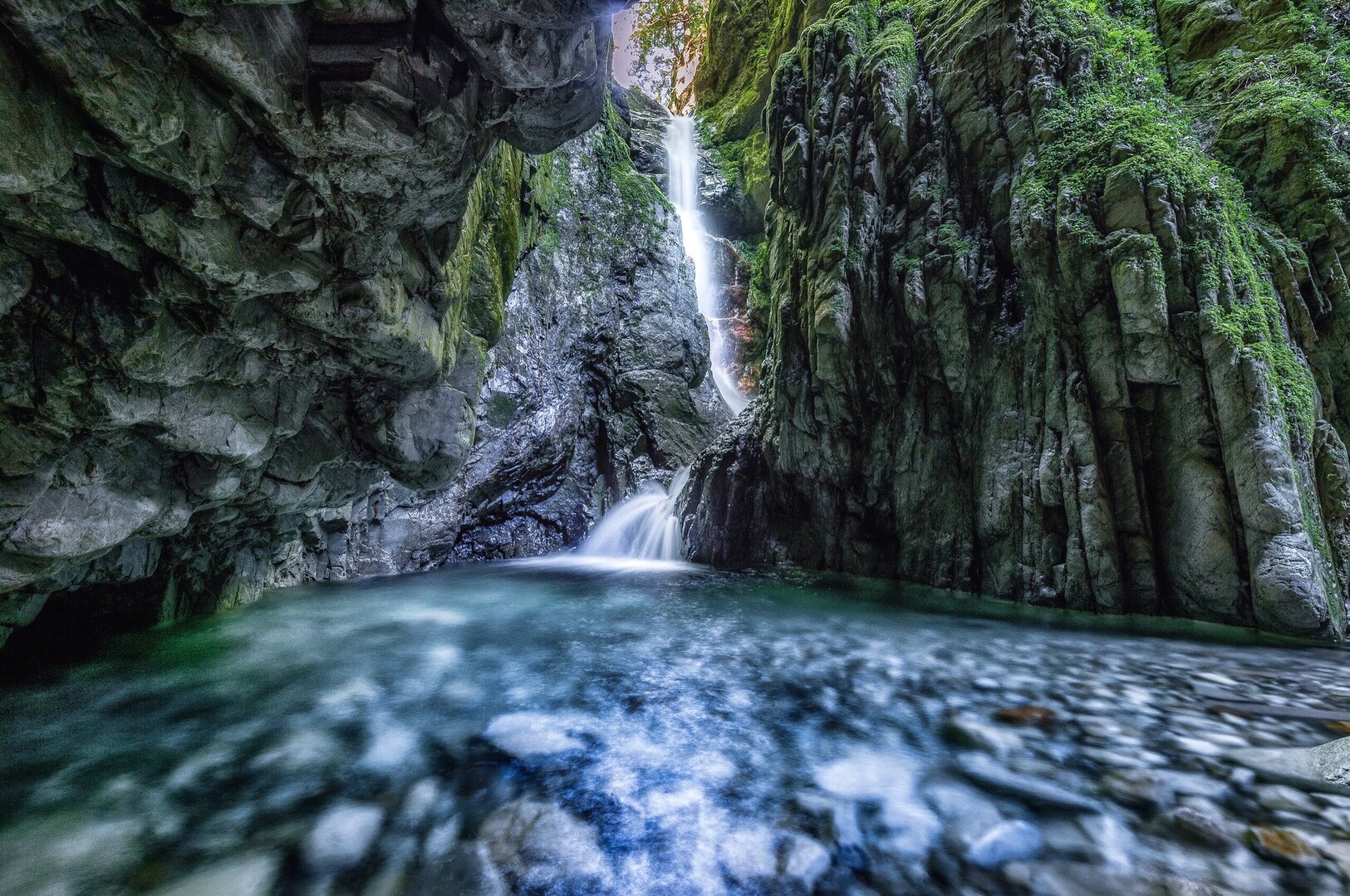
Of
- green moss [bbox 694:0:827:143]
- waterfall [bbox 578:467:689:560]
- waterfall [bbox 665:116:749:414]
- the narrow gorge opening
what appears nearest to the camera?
the narrow gorge opening

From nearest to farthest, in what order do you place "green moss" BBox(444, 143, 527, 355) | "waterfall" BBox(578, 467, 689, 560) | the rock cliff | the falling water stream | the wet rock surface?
1. the wet rock surface
2. "green moss" BBox(444, 143, 527, 355)
3. the rock cliff
4. "waterfall" BBox(578, 467, 689, 560)
5. the falling water stream

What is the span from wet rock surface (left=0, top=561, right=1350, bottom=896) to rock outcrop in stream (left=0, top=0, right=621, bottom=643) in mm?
1536

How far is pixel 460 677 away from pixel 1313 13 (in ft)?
49.4

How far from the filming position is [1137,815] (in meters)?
2.53

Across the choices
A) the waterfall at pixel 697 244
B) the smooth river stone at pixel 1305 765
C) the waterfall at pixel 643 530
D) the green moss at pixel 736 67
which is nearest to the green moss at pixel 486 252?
the smooth river stone at pixel 1305 765

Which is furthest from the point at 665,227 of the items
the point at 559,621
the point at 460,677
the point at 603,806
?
the point at 603,806

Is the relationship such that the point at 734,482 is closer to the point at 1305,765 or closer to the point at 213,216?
the point at 1305,765

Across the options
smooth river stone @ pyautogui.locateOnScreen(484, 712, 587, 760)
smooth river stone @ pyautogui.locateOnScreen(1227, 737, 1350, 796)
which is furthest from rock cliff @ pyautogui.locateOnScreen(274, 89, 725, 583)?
smooth river stone @ pyautogui.locateOnScreen(1227, 737, 1350, 796)

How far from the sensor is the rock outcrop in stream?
2.29 meters

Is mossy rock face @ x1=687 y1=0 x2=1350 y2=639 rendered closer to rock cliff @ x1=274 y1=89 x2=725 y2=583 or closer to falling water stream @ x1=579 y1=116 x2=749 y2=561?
falling water stream @ x1=579 y1=116 x2=749 y2=561

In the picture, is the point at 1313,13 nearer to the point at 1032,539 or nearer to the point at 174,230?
the point at 1032,539

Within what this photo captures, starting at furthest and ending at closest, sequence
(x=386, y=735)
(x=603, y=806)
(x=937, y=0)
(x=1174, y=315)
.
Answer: (x=937, y=0)
(x=1174, y=315)
(x=386, y=735)
(x=603, y=806)

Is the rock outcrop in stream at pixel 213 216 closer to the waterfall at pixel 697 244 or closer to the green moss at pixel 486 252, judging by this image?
the green moss at pixel 486 252

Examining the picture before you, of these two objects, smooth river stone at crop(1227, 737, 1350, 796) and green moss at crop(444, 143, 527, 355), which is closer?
smooth river stone at crop(1227, 737, 1350, 796)
